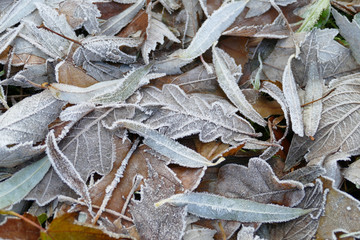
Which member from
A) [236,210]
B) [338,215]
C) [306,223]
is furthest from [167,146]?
[338,215]

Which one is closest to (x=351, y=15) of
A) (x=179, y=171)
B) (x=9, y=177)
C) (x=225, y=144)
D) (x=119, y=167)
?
(x=225, y=144)

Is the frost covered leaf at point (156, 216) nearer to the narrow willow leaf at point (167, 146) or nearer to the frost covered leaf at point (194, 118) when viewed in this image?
the narrow willow leaf at point (167, 146)

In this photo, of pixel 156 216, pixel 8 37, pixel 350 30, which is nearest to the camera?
pixel 156 216

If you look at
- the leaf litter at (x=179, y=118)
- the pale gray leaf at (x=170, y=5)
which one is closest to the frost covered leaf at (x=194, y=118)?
the leaf litter at (x=179, y=118)

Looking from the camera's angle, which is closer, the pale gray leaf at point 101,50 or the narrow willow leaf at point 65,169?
the narrow willow leaf at point 65,169

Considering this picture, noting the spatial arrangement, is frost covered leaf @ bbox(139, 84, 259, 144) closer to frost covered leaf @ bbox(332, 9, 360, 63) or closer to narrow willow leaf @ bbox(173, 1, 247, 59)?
narrow willow leaf @ bbox(173, 1, 247, 59)

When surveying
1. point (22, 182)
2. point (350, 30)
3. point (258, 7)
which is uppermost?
point (258, 7)

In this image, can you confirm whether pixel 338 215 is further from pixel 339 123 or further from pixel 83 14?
pixel 83 14
